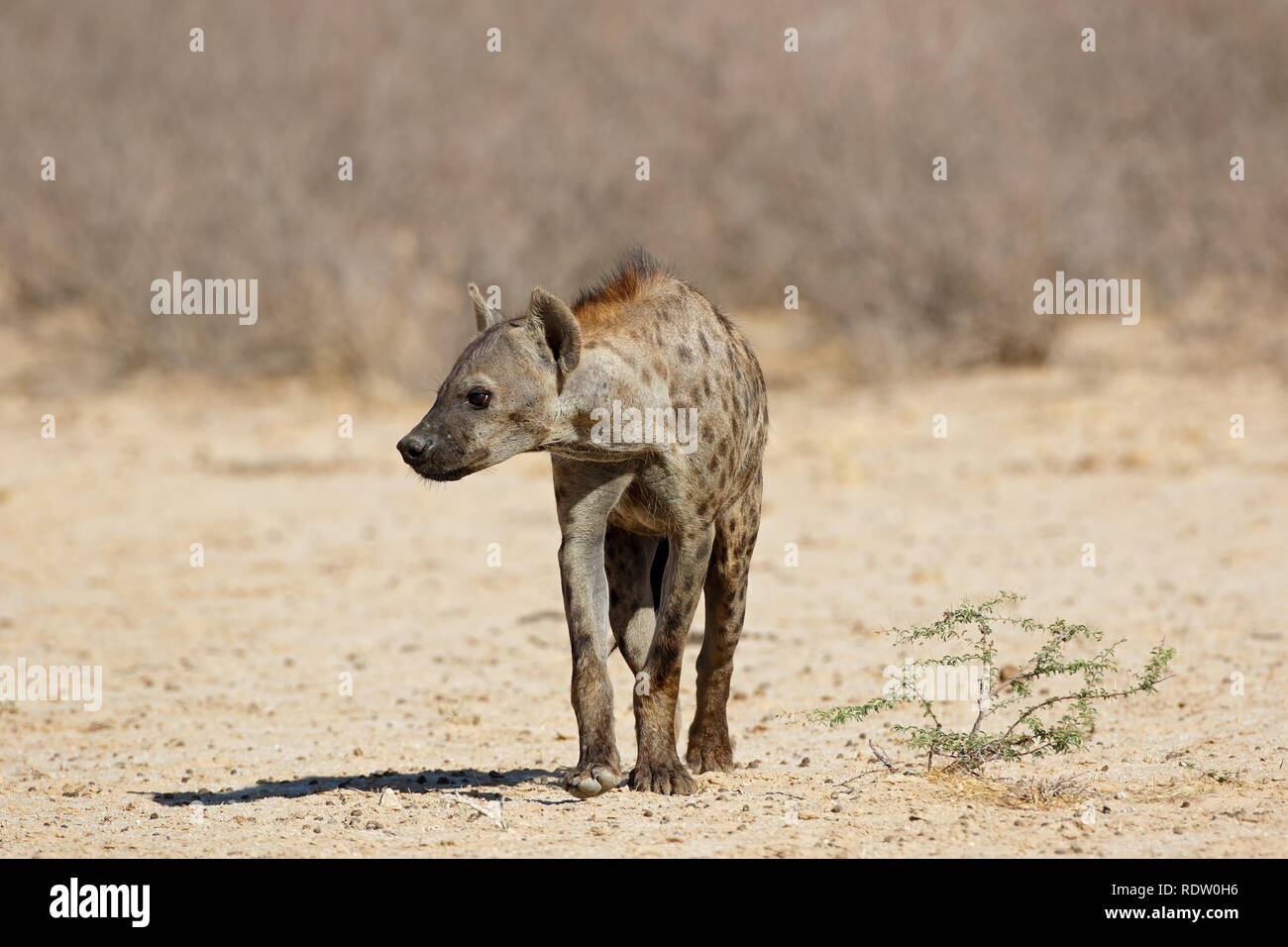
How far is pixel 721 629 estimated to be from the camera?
6.75m

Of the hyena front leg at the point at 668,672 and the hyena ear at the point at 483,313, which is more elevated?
the hyena ear at the point at 483,313

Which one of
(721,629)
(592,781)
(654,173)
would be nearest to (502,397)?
(592,781)

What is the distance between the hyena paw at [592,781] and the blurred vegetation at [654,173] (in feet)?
41.1

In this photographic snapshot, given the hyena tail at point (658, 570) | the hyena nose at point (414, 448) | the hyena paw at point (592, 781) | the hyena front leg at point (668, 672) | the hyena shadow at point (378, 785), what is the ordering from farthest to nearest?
the hyena tail at point (658, 570), the hyena shadow at point (378, 785), the hyena front leg at point (668, 672), the hyena paw at point (592, 781), the hyena nose at point (414, 448)

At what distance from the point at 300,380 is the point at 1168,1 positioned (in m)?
13.7

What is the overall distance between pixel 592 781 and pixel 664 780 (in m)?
0.42

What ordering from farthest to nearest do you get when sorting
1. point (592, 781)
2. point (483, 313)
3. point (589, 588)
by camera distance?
point (483, 313) → point (589, 588) → point (592, 781)

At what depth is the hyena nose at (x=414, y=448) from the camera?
18.8 ft

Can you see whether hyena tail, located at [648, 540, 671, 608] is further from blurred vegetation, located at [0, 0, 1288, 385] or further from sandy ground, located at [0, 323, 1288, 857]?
blurred vegetation, located at [0, 0, 1288, 385]

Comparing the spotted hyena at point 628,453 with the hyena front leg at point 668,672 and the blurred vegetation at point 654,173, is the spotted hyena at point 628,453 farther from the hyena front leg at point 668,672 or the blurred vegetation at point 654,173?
the blurred vegetation at point 654,173

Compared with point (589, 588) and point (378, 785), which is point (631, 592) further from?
point (378, 785)

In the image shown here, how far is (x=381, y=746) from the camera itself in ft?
25.6

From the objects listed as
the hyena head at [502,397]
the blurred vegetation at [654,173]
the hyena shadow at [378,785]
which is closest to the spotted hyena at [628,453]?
the hyena head at [502,397]

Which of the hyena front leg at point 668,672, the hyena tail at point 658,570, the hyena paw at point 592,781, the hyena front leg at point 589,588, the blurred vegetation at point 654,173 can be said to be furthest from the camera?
the blurred vegetation at point 654,173
